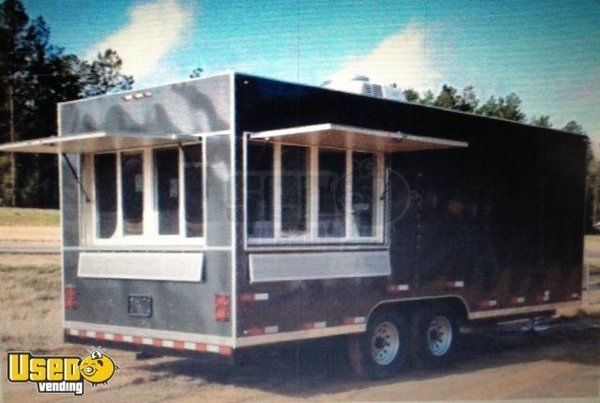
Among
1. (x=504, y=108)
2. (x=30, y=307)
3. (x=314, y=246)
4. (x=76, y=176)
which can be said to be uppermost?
(x=504, y=108)

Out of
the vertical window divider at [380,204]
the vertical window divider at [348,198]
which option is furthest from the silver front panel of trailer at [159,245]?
the vertical window divider at [380,204]

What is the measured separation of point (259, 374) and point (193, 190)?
5.41 feet

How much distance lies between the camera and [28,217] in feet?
18.7

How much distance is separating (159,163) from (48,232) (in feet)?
3.64

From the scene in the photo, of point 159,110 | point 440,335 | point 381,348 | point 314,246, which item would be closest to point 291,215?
point 314,246

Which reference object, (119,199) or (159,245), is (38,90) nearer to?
(119,199)

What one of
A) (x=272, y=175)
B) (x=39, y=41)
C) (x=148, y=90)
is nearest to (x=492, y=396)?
(x=272, y=175)

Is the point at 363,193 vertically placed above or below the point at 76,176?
below

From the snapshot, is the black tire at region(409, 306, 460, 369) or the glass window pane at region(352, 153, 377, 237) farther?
the black tire at region(409, 306, 460, 369)

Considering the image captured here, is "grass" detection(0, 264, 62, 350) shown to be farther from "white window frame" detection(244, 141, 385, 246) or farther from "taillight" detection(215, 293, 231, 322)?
"white window frame" detection(244, 141, 385, 246)

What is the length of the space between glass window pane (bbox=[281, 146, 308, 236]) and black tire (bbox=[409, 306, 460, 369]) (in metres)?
1.74

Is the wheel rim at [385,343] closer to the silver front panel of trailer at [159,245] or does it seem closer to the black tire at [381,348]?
the black tire at [381,348]

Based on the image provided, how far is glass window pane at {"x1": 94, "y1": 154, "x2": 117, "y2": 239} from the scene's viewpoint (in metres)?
6.52

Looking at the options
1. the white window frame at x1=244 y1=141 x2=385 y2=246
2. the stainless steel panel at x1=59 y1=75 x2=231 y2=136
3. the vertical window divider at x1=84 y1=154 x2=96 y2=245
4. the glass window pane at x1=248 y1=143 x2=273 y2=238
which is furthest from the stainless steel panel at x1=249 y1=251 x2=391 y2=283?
the vertical window divider at x1=84 y1=154 x2=96 y2=245
